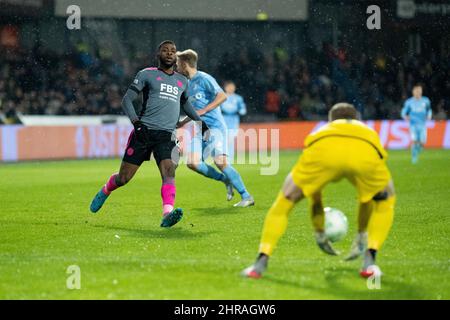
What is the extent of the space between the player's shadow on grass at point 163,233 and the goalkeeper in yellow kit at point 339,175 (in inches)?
108

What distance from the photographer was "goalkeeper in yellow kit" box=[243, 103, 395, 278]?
263 inches

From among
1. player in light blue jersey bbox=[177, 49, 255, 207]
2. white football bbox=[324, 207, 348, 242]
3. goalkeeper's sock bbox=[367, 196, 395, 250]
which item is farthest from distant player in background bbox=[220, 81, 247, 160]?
goalkeeper's sock bbox=[367, 196, 395, 250]

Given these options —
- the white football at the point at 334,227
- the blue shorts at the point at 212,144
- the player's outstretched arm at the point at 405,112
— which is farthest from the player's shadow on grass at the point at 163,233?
the player's outstretched arm at the point at 405,112

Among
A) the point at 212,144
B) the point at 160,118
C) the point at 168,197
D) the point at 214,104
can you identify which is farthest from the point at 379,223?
the point at 212,144

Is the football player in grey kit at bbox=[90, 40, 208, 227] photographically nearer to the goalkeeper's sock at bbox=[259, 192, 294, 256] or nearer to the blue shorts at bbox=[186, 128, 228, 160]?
the blue shorts at bbox=[186, 128, 228, 160]

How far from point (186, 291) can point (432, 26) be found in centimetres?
2963

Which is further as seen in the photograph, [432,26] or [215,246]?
[432,26]

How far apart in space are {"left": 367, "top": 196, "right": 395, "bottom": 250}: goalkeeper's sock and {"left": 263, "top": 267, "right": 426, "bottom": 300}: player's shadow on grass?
0.32m

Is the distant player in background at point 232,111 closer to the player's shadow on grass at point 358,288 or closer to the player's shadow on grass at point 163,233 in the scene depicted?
the player's shadow on grass at point 163,233

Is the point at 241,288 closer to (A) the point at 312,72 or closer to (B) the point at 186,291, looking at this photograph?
(B) the point at 186,291

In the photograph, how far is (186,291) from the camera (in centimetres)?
642

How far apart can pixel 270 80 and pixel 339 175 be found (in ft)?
84.4

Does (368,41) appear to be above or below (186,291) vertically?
above
